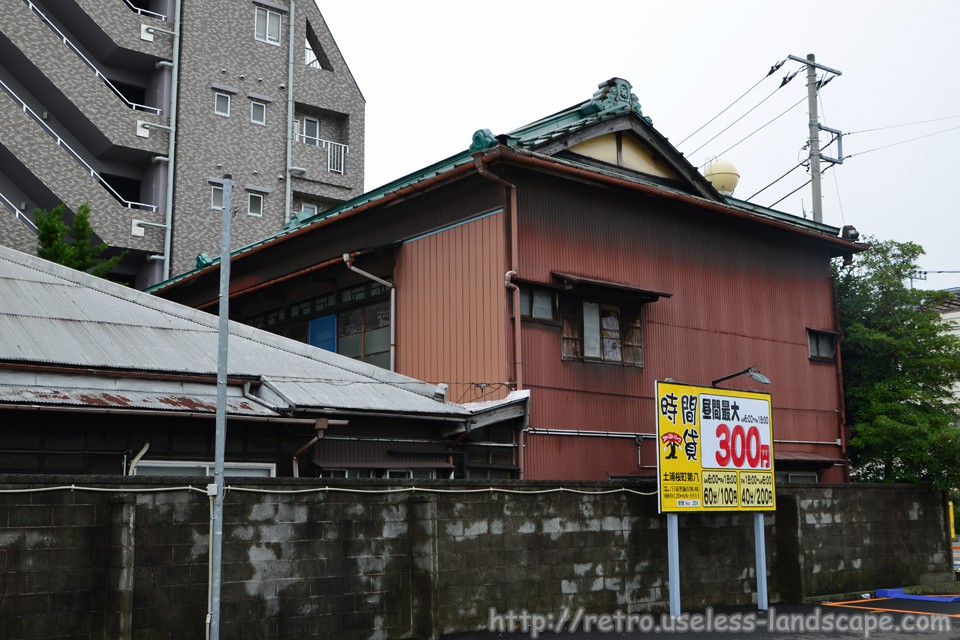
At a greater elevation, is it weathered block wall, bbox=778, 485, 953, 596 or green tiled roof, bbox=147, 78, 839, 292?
green tiled roof, bbox=147, 78, 839, 292

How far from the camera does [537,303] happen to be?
61.6 ft

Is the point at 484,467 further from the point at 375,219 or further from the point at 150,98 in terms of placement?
the point at 150,98

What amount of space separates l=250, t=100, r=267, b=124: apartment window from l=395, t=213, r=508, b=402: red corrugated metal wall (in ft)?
71.6

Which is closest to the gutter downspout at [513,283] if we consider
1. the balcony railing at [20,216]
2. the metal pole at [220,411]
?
the metal pole at [220,411]

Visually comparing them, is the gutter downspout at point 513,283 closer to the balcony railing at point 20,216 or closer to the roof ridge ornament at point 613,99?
the roof ridge ornament at point 613,99

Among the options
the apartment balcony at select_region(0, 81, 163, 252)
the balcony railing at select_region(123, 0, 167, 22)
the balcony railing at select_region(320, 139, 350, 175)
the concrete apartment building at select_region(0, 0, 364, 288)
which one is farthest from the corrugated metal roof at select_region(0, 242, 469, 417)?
the balcony railing at select_region(320, 139, 350, 175)

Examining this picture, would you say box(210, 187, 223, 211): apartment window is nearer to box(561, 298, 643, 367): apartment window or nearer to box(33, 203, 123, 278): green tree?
box(33, 203, 123, 278): green tree

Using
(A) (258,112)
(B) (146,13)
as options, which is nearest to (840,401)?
(A) (258,112)

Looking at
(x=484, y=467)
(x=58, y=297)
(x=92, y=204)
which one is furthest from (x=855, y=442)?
(x=92, y=204)

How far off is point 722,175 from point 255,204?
69.0 feet

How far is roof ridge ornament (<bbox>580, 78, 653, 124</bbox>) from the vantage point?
811 inches

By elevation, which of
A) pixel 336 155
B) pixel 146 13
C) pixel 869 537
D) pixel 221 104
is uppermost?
pixel 146 13

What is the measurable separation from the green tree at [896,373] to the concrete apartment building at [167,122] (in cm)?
2333

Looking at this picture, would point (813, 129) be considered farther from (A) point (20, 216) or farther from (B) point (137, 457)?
(A) point (20, 216)
